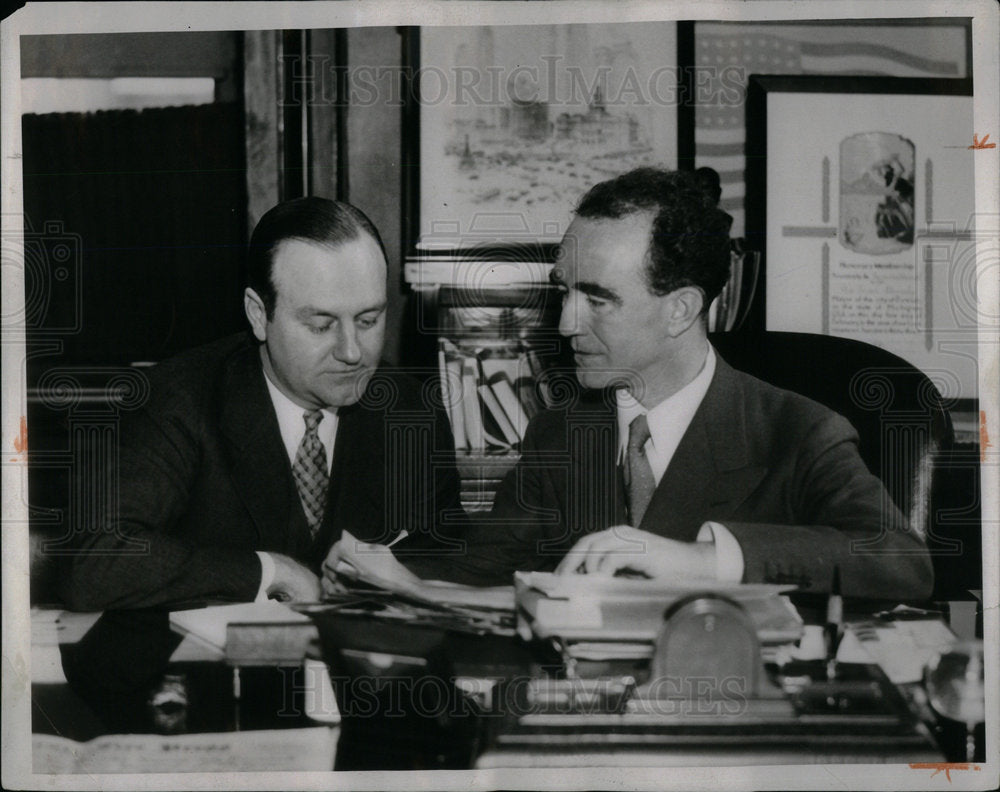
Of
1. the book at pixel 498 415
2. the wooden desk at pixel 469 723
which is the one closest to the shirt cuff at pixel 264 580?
the wooden desk at pixel 469 723

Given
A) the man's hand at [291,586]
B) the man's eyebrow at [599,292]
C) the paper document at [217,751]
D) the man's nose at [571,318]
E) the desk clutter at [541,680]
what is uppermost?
the man's eyebrow at [599,292]

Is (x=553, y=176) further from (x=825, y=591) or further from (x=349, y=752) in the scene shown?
(x=349, y=752)

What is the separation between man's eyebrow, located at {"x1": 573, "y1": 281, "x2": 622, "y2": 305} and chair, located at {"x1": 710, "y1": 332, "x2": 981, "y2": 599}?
173 millimetres

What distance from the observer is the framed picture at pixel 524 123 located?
1.49 m

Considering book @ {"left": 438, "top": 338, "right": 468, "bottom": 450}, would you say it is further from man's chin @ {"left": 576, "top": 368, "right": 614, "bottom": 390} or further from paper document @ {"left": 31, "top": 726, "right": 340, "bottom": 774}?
paper document @ {"left": 31, "top": 726, "right": 340, "bottom": 774}

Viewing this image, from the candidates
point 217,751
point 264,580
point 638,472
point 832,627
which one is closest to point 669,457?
point 638,472

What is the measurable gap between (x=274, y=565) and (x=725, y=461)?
747mm

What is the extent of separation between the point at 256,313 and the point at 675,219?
0.70 m

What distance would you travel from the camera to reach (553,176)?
1.49 meters

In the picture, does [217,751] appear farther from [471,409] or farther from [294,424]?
[471,409]

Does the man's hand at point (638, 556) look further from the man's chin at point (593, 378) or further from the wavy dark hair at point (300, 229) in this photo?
the wavy dark hair at point (300, 229)

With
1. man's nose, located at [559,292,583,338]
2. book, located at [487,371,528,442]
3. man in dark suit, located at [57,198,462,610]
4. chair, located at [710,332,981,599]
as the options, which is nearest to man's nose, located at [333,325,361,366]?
man in dark suit, located at [57,198,462,610]

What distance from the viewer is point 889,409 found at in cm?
150

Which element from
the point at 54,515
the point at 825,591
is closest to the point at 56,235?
the point at 54,515
